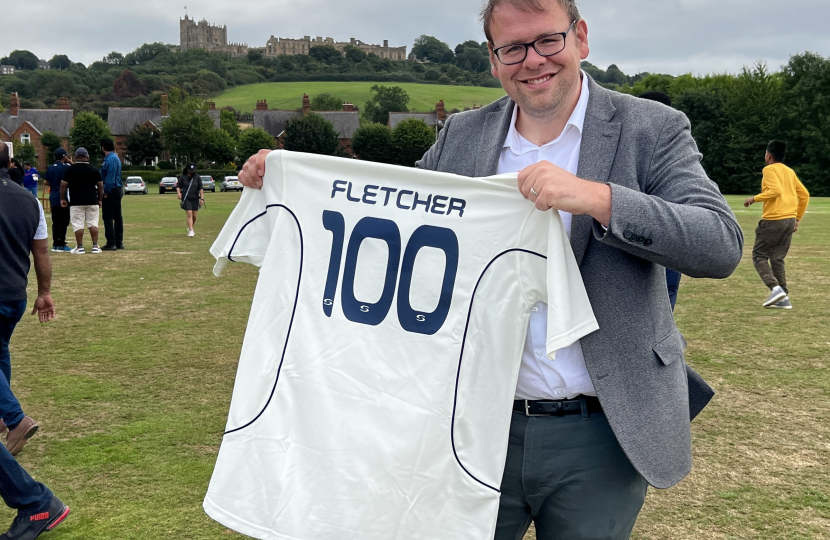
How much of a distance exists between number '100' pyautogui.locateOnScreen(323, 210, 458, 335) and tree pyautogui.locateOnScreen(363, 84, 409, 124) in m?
128

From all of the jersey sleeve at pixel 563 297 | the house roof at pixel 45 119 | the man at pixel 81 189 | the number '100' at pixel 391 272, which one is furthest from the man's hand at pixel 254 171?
the house roof at pixel 45 119

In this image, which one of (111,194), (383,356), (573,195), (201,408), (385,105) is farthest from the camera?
(385,105)

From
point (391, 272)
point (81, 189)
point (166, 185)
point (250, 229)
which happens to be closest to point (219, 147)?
point (166, 185)

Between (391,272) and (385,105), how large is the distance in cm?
13294

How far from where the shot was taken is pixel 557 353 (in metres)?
2.23

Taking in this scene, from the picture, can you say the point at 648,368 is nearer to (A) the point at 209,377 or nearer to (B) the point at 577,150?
(B) the point at 577,150

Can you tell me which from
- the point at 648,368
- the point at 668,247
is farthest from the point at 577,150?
the point at 648,368

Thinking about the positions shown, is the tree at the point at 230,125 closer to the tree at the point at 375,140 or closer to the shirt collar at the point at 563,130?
the tree at the point at 375,140

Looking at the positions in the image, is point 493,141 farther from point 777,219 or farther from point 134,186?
point 134,186

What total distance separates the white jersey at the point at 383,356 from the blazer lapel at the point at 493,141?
12cm

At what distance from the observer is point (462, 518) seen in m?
2.30

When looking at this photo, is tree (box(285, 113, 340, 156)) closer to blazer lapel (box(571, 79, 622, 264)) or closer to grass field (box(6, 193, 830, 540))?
grass field (box(6, 193, 830, 540))

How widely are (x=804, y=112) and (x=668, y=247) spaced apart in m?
68.4

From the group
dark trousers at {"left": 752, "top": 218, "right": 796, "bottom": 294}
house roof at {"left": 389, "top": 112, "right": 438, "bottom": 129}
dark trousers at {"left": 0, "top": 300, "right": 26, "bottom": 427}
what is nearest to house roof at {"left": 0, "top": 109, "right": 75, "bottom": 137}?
house roof at {"left": 389, "top": 112, "right": 438, "bottom": 129}
